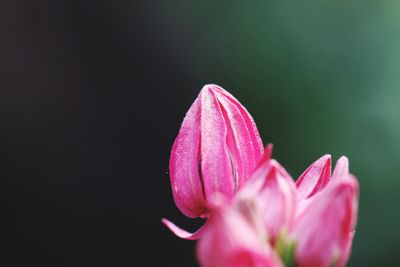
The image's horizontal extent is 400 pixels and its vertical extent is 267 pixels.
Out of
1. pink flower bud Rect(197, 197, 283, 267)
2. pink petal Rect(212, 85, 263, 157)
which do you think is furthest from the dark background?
pink flower bud Rect(197, 197, 283, 267)

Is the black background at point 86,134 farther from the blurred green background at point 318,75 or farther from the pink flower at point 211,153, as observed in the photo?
the pink flower at point 211,153

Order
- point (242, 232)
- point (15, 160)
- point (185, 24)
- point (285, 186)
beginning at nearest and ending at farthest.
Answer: point (242, 232) → point (285, 186) → point (15, 160) → point (185, 24)

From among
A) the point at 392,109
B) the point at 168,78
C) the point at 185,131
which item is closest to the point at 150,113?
the point at 168,78

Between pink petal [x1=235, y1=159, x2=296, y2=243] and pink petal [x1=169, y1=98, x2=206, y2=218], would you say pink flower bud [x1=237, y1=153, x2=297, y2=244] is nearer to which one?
pink petal [x1=235, y1=159, x2=296, y2=243]

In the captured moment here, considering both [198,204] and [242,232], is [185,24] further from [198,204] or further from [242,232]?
[242,232]

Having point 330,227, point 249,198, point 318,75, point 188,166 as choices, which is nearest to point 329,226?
point 330,227

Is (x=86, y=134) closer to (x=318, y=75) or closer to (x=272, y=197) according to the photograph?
(x=318, y=75)
